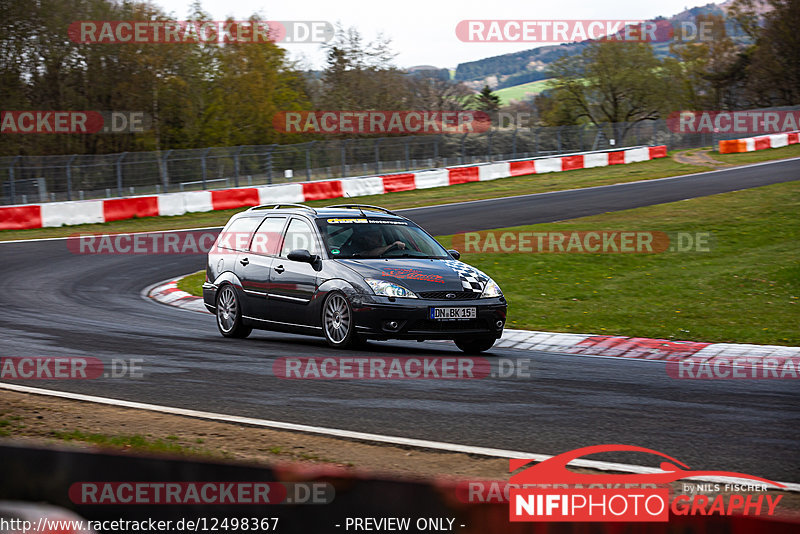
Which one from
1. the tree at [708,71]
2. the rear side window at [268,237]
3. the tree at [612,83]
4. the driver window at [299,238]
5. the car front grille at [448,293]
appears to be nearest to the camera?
the car front grille at [448,293]

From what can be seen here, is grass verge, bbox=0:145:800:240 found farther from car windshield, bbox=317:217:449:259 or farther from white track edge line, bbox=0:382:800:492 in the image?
white track edge line, bbox=0:382:800:492

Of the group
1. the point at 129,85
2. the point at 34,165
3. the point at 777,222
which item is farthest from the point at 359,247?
the point at 129,85

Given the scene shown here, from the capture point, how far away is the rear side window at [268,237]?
11.0 meters

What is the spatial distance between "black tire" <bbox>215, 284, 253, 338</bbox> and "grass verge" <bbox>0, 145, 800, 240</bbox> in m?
14.7

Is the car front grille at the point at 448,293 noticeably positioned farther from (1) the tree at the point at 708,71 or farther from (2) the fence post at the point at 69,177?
(1) the tree at the point at 708,71

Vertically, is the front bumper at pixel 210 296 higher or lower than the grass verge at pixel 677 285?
higher

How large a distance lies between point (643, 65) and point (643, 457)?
77.6 meters

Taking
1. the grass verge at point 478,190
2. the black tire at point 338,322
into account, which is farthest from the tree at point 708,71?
the black tire at point 338,322

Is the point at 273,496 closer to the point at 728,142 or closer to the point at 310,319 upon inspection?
the point at 310,319

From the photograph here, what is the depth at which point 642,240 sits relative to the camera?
18.1 metres

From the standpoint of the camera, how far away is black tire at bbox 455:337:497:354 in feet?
32.6

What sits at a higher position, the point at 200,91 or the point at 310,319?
the point at 200,91

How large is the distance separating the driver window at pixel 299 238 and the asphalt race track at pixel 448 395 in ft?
3.64

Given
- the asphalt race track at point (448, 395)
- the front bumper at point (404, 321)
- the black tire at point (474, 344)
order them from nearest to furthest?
1. the asphalt race track at point (448, 395)
2. the front bumper at point (404, 321)
3. the black tire at point (474, 344)
